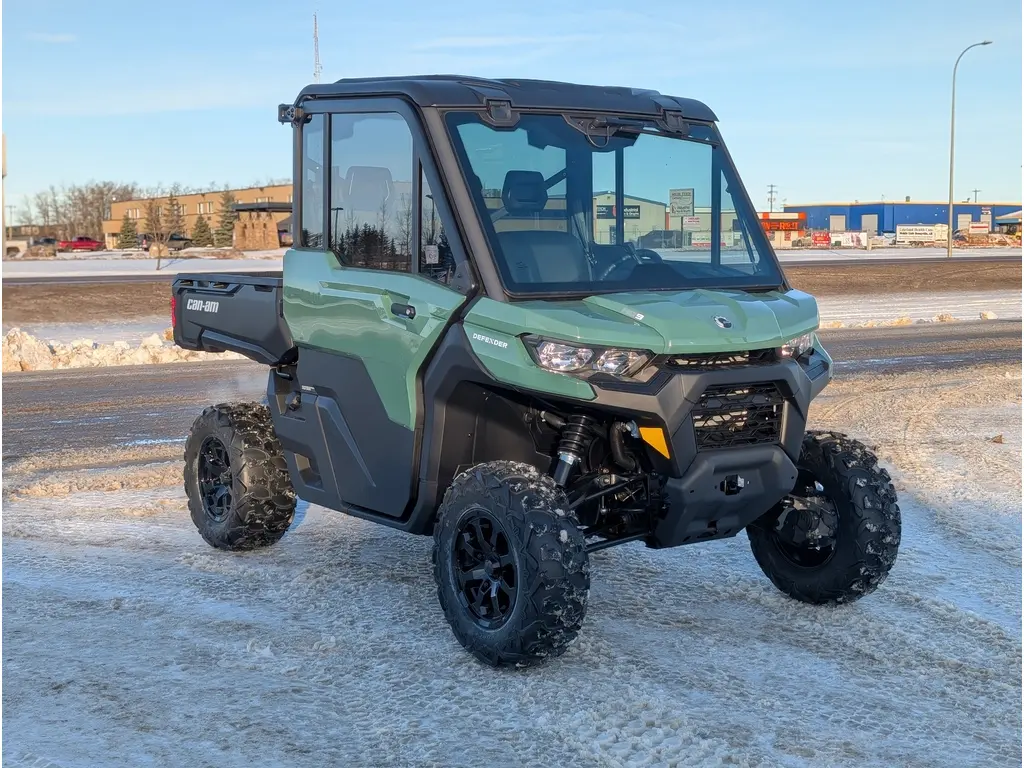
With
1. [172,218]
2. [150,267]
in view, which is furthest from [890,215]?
[150,267]

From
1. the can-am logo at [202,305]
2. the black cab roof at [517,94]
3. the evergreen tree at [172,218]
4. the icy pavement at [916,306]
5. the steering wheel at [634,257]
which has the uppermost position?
the evergreen tree at [172,218]

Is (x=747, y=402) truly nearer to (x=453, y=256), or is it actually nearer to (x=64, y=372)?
(x=453, y=256)

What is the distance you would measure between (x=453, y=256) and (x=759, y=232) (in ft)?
5.14

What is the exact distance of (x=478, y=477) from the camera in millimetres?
4879

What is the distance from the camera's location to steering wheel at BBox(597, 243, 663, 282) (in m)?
5.26

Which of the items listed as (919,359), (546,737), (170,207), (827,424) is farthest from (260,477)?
(170,207)

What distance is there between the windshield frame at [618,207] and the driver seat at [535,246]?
7cm

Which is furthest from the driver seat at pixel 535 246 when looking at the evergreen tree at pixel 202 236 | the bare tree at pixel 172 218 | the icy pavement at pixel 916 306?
the bare tree at pixel 172 218

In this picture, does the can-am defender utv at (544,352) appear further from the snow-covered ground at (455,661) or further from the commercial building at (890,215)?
the commercial building at (890,215)

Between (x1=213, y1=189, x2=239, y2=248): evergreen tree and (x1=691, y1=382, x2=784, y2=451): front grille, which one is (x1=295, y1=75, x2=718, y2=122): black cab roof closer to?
(x1=691, y1=382, x2=784, y2=451): front grille

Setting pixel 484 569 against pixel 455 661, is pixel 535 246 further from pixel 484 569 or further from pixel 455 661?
pixel 455 661

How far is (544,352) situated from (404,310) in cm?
87

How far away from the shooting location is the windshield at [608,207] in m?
5.04

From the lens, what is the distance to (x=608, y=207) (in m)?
5.42
